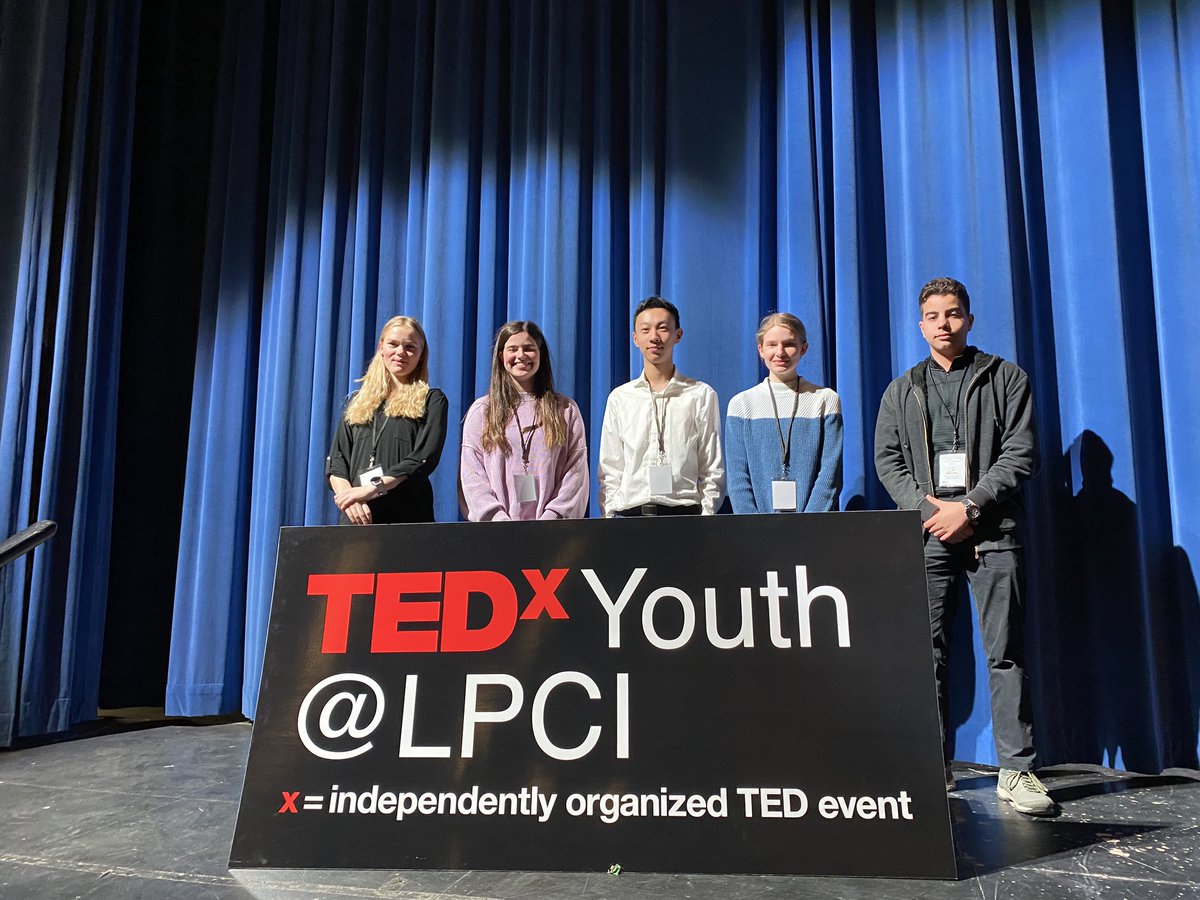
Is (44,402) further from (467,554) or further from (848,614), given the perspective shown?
(848,614)

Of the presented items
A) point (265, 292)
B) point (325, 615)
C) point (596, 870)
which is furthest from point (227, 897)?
point (265, 292)

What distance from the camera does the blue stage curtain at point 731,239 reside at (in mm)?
2865

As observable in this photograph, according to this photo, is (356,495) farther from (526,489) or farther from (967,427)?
(967,427)

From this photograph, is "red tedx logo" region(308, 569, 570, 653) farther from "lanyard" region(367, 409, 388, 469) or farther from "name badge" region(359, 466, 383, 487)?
"lanyard" region(367, 409, 388, 469)

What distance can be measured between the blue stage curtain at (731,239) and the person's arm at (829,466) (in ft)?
1.28

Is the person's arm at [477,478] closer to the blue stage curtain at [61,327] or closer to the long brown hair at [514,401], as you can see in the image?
the long brown hair at [514,401]

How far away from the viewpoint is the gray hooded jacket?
7.99 ft

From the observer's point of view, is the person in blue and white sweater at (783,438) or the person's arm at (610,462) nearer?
the person in blue and white sweater at (783,438)

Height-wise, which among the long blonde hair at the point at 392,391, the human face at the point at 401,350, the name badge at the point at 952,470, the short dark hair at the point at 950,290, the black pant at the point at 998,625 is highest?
the short dark hair at the point at 950,290

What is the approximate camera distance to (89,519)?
384 cm

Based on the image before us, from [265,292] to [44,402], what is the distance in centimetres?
111

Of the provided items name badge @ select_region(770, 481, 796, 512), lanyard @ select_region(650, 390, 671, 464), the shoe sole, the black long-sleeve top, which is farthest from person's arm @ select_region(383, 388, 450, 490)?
the shoe sole

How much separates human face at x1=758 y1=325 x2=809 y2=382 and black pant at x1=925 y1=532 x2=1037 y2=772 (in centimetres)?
71

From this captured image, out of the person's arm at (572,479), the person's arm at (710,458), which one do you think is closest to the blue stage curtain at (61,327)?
the person's arm at (572,479)
